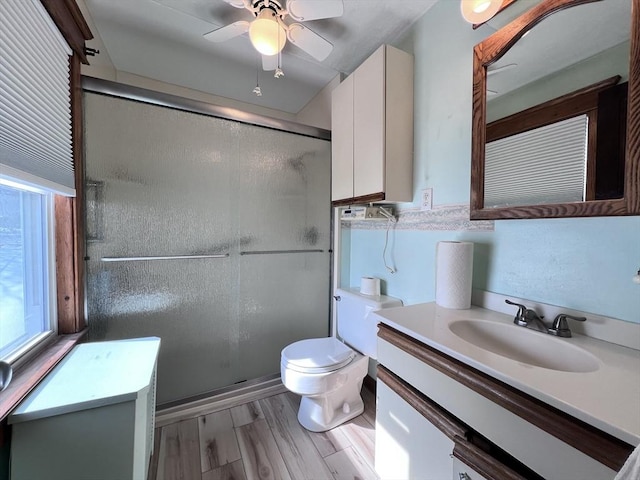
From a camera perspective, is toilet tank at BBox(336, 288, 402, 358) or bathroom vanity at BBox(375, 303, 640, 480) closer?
bathroom vanity at BBox(375, 303, 640, 480)

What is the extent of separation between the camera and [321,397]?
1473mm

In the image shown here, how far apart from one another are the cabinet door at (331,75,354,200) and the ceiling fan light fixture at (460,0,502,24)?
718 mm

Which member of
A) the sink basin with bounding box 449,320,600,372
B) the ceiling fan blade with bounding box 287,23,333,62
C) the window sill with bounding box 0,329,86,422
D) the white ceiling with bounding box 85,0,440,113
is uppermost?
the white ceiling with bounding box 85,0,440,113

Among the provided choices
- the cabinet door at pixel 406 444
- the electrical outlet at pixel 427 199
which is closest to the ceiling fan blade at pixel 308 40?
the electrical outlet at pixel 427 199

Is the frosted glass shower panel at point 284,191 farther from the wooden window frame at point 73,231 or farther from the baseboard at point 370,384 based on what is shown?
the baseboard at point 370,384

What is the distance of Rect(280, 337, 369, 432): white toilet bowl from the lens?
54.9 inches

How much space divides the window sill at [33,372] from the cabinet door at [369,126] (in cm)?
162

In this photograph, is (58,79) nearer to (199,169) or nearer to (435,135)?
(199,169)

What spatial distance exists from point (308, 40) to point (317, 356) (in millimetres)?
1746

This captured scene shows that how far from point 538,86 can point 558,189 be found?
42 centimetres

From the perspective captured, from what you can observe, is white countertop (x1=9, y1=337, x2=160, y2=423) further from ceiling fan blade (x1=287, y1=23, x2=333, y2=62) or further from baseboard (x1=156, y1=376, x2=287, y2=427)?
ceiling fan blade (x1=287, y1=23, x2=333, y2=62)

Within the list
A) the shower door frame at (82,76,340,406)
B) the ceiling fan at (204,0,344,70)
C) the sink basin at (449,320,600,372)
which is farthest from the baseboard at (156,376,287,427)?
the ceiling fan at (204,0,344,70)

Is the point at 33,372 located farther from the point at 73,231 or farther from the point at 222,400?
the point at 222,400

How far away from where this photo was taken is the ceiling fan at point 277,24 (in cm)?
113
